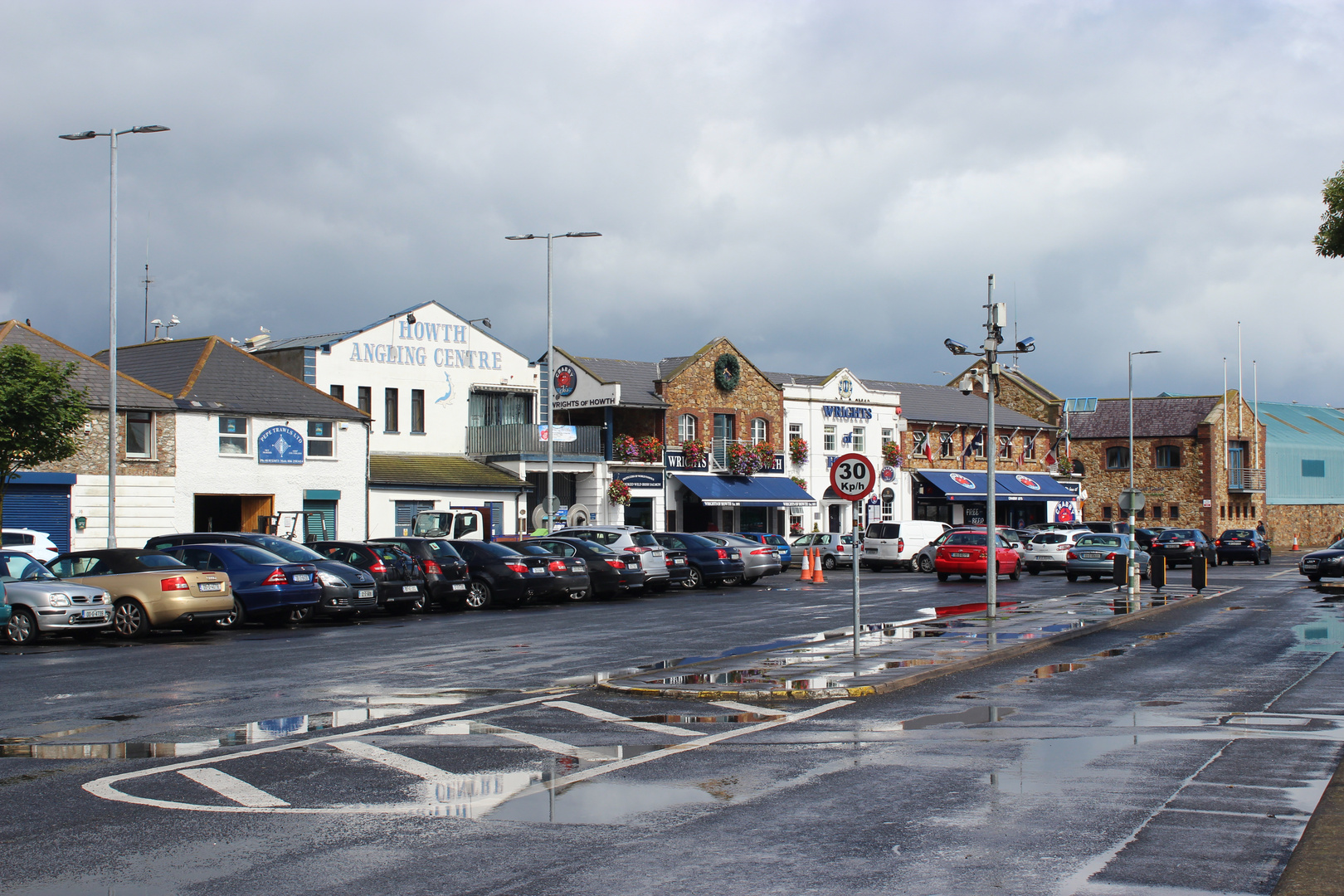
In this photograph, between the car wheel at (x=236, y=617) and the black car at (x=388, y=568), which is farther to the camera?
the black car at (x=388, y=568)

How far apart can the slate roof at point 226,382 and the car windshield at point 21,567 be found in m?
16.8

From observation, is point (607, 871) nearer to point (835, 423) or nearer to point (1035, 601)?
point (1035, 601)

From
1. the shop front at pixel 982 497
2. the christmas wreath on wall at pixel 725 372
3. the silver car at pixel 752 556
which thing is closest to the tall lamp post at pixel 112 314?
the silver car at pixel 752 556

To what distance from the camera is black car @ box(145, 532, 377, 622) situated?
918 inches

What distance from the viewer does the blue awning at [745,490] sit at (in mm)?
54188

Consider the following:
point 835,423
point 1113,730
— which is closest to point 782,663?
point 1113,730

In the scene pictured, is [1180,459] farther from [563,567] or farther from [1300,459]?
[563,567]

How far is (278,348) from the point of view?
1828 inches

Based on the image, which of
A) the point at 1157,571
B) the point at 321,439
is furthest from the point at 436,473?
the point at 1157,571

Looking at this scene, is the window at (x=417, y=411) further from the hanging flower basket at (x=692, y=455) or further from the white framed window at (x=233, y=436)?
the hanging flower basket at (x=692, y=455)

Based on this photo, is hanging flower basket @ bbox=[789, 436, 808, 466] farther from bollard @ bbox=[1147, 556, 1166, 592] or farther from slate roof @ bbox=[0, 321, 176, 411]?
slate roof @ bbox=[0, 321, 176, 411]

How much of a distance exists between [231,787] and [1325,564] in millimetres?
34266

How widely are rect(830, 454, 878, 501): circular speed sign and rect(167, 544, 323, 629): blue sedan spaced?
10430 millimetres

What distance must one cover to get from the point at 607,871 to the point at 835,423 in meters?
56.0
